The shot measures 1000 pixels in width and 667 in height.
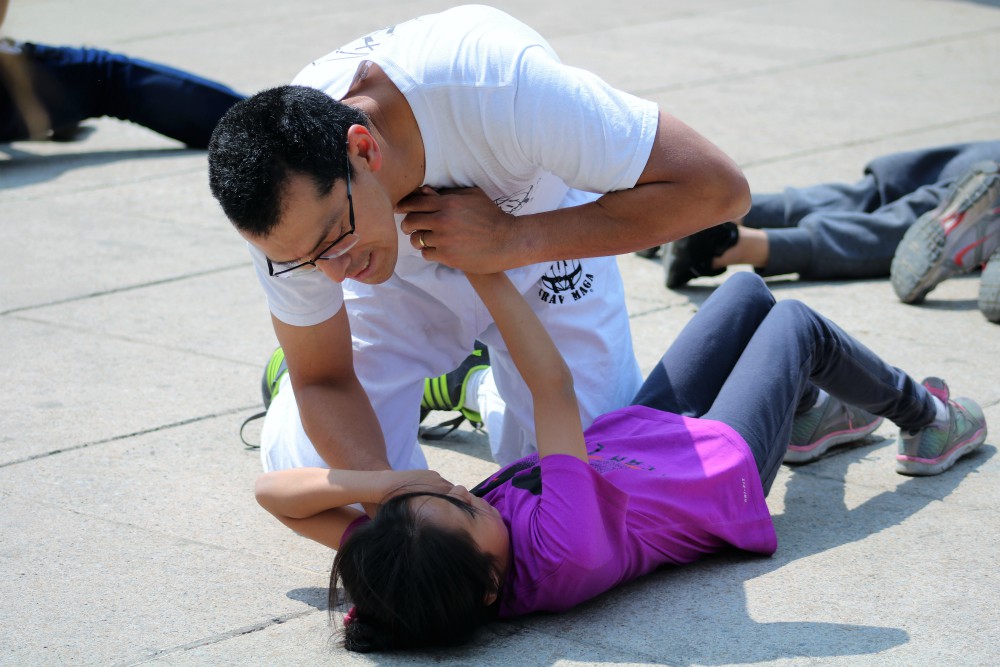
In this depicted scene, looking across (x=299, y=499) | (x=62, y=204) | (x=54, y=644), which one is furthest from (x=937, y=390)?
(x=62, y=204)

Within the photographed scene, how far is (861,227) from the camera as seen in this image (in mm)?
4508

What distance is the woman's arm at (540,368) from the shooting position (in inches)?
100

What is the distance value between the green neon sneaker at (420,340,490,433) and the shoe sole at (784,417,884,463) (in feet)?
2.73

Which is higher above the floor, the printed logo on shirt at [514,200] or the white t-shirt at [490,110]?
the white t-shirt at [490,110]

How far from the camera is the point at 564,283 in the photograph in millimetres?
3201

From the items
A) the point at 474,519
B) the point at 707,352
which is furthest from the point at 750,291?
the point at 474,519

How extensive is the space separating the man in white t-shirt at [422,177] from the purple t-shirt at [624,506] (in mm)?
401

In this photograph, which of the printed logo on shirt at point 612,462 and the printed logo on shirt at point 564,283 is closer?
the printed logo on shirt at point 612,462

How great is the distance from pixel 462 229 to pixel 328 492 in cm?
59

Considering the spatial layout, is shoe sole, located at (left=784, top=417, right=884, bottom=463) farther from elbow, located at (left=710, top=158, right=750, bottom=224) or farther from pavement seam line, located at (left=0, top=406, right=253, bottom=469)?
pavement seam line, located at (left=0, top=406, right=253, bottom=469)


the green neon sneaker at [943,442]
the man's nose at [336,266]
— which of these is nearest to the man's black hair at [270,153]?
the man's nose at [336,266]

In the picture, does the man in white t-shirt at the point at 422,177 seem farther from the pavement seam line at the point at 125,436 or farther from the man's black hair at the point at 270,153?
the pavement seam line at the point at 125,436

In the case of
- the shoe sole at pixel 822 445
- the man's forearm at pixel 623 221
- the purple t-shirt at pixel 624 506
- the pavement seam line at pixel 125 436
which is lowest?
the pavement seam line at pixel 125 436

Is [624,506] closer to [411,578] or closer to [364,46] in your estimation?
[411,578]
